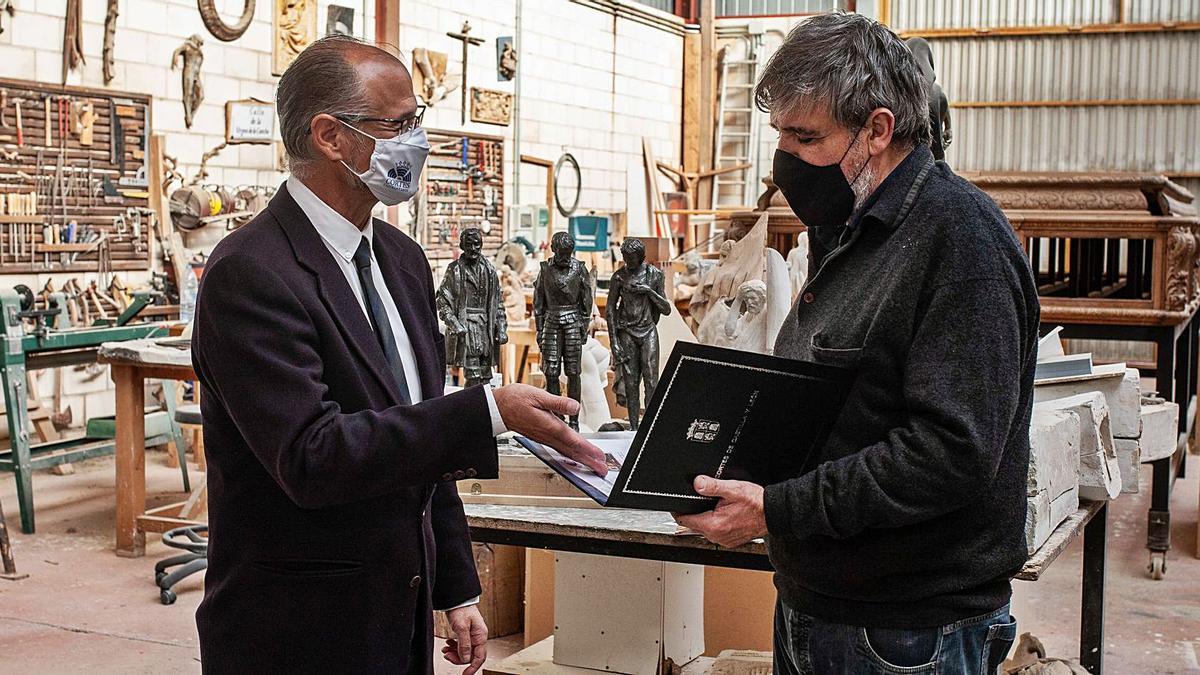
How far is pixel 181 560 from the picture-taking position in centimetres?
552

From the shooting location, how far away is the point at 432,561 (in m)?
2.01

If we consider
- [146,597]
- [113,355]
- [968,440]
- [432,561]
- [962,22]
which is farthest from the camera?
[962,22]

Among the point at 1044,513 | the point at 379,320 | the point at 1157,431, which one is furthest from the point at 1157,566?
the point at 379,320

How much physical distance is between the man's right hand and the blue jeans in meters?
0.42

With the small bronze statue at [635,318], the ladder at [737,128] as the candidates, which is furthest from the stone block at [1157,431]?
the ladder at [737,128]

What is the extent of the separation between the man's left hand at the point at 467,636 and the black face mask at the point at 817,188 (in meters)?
0.87

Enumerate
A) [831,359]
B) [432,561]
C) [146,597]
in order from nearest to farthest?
[831,359] < [432,561] < [146,597]

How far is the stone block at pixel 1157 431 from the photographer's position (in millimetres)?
3943

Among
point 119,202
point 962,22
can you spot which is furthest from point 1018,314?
point 962,22

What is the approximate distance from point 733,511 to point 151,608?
13.4 feet

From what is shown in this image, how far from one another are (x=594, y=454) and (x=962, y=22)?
12605 mm

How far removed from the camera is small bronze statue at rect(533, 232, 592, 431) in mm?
3773

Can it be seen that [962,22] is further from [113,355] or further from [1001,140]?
[113,355]

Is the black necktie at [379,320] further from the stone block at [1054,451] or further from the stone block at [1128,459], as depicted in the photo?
the stone block at [1128,459]
